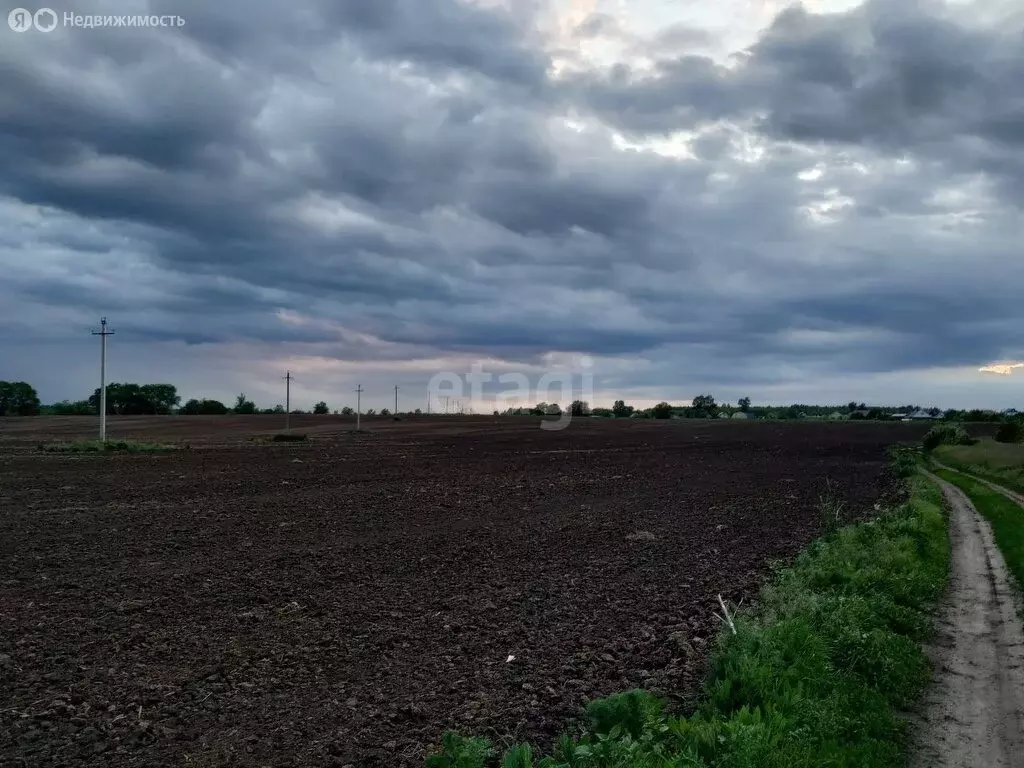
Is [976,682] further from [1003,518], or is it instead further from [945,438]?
[945,438]

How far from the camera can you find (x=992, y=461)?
45688mm

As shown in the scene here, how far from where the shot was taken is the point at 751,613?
10.8 m

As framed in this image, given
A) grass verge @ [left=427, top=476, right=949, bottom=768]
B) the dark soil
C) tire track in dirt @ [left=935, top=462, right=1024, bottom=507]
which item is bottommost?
tire track in dirt @ [left=935, top=462, right=1024, bottom=507]

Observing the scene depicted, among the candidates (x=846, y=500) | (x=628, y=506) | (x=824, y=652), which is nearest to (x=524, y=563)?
(x=824, y=652)

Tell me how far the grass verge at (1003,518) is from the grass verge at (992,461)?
4.70 ft

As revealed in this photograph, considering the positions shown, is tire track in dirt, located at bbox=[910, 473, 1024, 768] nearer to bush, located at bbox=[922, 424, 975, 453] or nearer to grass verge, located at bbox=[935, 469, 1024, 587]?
grass verge, located at bbox=[935, 469, 1024, 587]

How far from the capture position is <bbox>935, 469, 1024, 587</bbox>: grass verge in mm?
15753

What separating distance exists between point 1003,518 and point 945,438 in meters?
50.4

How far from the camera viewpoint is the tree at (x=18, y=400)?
119m

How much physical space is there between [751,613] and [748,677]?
3376 mm

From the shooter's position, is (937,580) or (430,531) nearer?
(937,580)

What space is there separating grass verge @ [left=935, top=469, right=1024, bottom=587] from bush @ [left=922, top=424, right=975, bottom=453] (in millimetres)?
29701

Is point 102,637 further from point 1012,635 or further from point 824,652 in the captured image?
point 1012,635

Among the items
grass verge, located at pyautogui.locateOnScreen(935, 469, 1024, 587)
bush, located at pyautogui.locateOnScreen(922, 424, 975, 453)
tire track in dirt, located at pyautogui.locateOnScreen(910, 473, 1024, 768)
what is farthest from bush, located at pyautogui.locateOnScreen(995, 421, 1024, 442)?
tire track in dirt, located at pyautogui.locateOnScreen(910, 473, 1024, 768)
